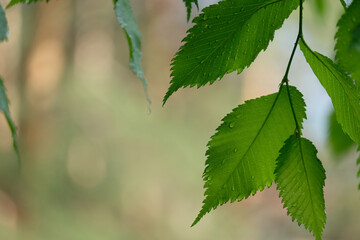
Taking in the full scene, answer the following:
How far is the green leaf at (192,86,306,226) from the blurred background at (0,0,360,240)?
3.75 metres

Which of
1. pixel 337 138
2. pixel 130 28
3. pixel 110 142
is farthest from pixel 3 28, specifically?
pixel 110 142

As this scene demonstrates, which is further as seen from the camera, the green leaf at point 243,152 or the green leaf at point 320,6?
the green leaf at point 320,6

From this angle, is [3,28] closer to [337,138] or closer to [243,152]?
[243,152]

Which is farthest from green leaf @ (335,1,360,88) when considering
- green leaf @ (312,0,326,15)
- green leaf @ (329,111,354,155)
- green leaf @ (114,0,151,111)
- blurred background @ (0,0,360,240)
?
blurred background @ (0,0,360,240)

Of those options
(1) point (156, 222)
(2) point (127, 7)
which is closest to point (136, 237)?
(1) point (156, 222)

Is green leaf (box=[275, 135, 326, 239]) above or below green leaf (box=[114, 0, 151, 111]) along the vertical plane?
below

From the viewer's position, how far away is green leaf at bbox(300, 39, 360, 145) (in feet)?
0.79

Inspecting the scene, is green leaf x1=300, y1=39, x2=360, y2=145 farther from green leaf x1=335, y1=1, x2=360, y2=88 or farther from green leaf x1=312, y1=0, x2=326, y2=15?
green leaf x1=312, y1=0, x2=326, y2=15

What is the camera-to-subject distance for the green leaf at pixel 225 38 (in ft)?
0.83

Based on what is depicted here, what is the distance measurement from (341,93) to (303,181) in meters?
0.05

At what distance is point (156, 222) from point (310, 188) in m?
4.13

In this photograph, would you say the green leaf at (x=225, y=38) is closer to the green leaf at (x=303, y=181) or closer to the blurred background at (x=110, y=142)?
the green leaf at (x=303, y=181)

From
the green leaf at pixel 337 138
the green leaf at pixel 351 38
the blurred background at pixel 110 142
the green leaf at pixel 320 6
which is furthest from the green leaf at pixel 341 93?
the blurred background at pixel 110 142

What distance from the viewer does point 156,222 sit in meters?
4.27
